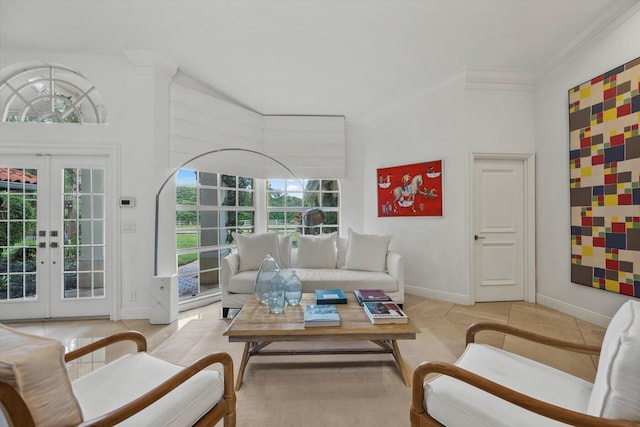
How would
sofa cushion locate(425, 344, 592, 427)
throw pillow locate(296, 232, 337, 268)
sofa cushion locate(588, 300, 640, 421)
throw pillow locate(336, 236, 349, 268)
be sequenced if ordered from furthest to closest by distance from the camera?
throw pillow locate(336, 236, 349, 268)
throw pillow locate(296, 232, 337, 268)
sofa cushion locate(425, 344, 592, 427)
sofa cushion locate(588, 300, 640, 421)

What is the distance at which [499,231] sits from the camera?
3646mm

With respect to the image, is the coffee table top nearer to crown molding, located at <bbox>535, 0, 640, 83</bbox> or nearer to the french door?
the french door

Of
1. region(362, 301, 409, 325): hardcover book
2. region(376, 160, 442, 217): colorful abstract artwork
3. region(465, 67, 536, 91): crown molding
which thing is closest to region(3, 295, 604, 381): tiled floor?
region(362, 301, 409, 325): hardcover book

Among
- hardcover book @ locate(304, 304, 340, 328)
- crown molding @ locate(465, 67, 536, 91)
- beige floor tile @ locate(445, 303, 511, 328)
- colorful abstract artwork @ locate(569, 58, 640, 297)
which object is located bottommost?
beige floor tile @ locate(445, 303, 511, 328)

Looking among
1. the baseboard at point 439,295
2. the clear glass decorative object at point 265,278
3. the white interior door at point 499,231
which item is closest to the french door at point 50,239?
the clear glass decorative object at point 265,278

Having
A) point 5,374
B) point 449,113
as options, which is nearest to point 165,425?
point 5,374

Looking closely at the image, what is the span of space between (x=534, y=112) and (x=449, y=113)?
1089 mm

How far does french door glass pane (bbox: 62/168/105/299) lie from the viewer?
10.2 ft

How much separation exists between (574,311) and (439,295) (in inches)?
54.6

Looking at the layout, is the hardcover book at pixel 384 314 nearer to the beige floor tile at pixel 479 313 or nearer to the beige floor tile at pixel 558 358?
the beige floor tile at pixel 558 358

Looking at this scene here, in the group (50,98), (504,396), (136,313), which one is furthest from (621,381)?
(50,98)

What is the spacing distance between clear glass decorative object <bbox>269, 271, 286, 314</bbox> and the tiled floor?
3.66 feet

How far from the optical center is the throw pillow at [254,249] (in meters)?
3.45

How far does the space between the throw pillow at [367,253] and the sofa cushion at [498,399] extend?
2.08m
